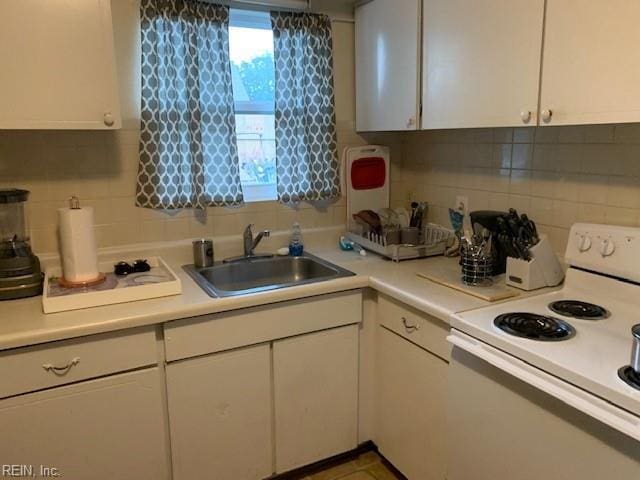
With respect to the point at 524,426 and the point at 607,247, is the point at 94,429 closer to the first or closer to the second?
the point at 524,426

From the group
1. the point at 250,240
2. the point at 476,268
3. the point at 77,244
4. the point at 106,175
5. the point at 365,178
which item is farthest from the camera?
the point at 365,178

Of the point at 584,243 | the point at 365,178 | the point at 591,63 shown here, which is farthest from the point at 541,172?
the point at 365,178

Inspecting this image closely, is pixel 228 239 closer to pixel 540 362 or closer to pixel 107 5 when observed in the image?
pixel 107 5

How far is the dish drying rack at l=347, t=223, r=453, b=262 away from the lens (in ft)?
7.17

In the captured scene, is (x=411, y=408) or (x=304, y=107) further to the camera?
(x=304, y=107)

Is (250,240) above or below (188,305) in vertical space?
above

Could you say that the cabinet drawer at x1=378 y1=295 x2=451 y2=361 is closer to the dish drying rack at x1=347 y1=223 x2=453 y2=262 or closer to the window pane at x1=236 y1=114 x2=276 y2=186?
the dish drying rack at x1=347 y1=223 x2=453 y2=262

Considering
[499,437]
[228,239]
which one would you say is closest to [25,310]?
[228,239]

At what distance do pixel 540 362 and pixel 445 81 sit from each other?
1.14 m

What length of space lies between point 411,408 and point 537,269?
70cm

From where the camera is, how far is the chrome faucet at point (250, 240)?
89.2 inches

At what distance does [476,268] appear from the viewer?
180 cm

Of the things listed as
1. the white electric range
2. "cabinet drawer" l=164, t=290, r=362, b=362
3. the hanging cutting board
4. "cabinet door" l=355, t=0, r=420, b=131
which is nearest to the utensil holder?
the hanging cutting board

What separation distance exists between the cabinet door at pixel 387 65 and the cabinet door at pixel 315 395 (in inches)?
38.7
